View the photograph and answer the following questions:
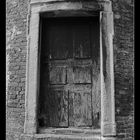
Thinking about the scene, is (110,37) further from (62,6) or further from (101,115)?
(101,115)

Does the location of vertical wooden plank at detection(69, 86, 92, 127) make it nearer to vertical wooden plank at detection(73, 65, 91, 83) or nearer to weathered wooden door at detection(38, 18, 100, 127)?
weathered wooden door at detection(38, 18, 100, 127)

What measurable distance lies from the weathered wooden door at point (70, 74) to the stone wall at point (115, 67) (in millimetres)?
389

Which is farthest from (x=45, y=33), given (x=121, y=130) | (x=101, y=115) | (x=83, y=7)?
(x=121, y=130)

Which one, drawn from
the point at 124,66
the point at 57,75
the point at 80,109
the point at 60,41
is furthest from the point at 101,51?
the point at 80,109

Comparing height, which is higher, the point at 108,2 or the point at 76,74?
the point at 108,2

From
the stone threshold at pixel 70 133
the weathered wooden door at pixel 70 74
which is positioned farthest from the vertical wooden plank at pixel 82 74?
the stone threshold at pixel 70 133

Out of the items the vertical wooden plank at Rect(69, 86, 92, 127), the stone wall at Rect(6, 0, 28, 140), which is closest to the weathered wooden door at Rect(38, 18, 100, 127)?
the vertical wooden plank at Rect(69, 86, 92, 127)

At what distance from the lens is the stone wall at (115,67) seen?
493 cm

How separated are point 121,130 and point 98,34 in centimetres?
189

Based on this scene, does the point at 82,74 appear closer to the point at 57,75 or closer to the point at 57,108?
the point at 57,75

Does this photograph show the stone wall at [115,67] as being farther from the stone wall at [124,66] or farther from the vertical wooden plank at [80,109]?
the vertical wooden plank at [80,109]

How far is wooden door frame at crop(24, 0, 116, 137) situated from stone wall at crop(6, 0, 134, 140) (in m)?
0.12

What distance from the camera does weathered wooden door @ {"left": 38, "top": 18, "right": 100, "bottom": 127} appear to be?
5066mm

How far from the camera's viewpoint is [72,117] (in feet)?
16.6
